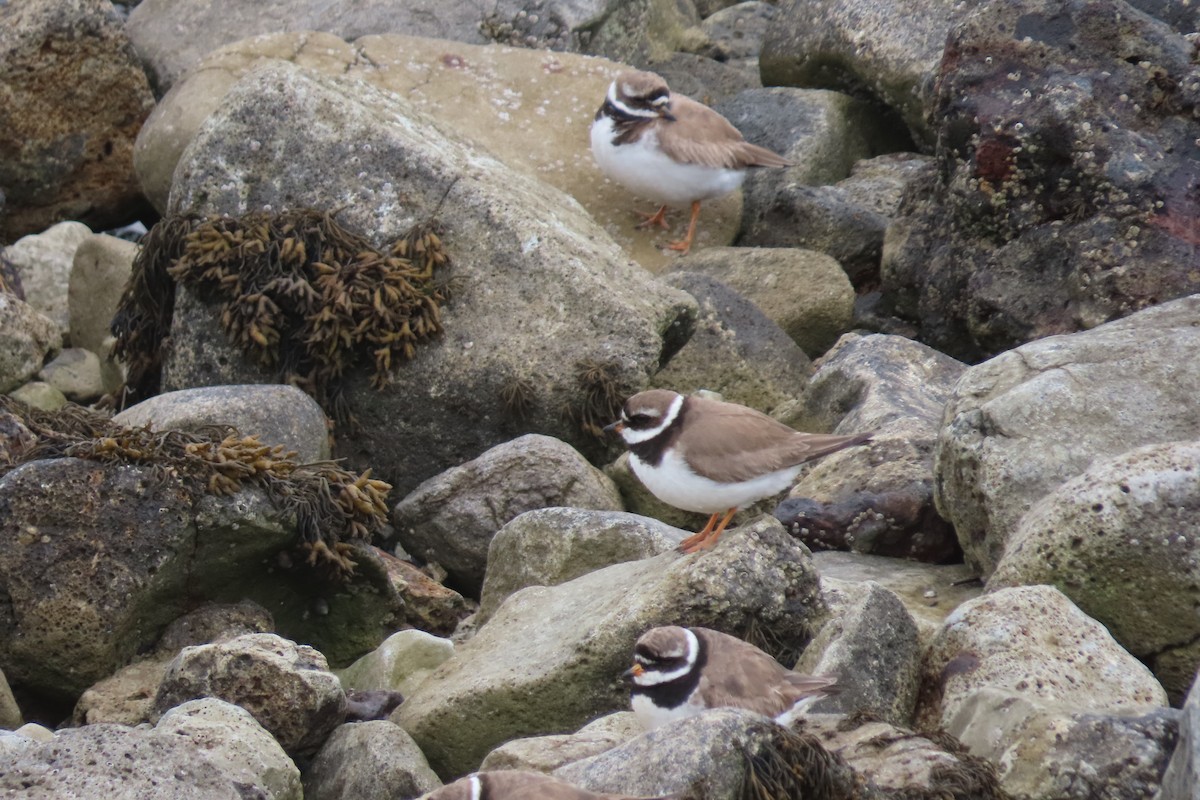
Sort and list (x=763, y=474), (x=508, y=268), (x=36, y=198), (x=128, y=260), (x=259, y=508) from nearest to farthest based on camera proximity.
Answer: (x=763, y=474), (x=259, y=508), (x=508, y=268), (x=128, y=260), (x=36, y=198)

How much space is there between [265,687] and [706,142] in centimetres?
779

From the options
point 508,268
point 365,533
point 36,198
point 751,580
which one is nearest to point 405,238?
point 508,268

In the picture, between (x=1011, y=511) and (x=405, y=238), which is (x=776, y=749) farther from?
(x=405, y=238)

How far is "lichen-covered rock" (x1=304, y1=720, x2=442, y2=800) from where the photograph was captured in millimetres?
6820

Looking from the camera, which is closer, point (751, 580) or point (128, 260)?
point (751, 580)

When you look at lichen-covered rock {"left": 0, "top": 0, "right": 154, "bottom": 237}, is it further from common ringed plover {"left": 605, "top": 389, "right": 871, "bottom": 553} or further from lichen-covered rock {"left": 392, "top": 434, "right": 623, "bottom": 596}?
common ringed plover {"left": 605, "top": 389, "right": 871, "bottom": 553}

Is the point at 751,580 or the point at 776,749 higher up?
the point at 776,749

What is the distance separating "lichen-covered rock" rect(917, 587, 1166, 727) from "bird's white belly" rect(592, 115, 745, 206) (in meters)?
7.16

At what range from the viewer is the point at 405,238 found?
11406 millimetres

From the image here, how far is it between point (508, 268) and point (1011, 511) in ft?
15.0

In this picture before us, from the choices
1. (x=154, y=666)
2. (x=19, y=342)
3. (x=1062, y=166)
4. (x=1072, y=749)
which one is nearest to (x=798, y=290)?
(x=1062, y=166)

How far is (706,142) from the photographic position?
537 inches

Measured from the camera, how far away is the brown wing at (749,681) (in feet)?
21.1

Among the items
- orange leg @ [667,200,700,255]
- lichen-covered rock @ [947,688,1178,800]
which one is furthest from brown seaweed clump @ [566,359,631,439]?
lichen-covered rock @ [947,688,1178,800]
